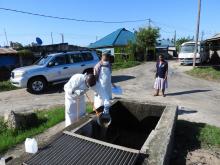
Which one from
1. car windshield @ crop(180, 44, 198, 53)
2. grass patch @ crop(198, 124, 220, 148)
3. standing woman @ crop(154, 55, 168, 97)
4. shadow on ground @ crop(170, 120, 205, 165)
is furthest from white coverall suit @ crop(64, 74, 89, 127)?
car windshield @ crop(180, 44, 198, 53)

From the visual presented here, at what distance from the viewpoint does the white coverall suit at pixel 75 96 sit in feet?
16.1

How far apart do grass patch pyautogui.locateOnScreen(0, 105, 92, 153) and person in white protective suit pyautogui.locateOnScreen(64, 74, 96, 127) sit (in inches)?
59.3

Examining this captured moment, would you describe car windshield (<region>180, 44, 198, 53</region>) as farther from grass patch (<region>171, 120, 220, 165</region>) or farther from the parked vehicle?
grass patch (<region>171, 120, 220, 165</region>)

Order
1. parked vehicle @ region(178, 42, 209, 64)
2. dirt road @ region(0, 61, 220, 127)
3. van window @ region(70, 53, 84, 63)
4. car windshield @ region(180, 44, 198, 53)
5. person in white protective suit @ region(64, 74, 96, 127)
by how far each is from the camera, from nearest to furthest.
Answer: person in white protective suit @ region(64, 74, 96, 127), dirt road @ region(0, 61, 220, 127), van window @ region(70, 53, 84, 63), parked vehicle @ region(178, 42, 209, 64), car windshield @ region(180, 44, 198, 53)

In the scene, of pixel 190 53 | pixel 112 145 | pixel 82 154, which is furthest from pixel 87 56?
pixel 190 53

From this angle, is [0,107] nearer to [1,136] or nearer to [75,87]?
[1,136]

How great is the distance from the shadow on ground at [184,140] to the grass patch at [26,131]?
312 cm

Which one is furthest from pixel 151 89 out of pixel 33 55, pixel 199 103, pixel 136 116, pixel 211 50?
pixel 211 50

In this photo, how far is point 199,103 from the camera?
9414 millimetres

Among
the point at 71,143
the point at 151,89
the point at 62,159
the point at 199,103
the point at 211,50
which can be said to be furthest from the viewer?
the point at 211,50

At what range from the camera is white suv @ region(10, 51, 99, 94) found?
12070 mm

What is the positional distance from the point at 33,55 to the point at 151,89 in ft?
47.8

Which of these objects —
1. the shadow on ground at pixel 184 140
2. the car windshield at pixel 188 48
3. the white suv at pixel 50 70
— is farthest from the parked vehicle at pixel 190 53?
the shadow on ground at pixel 184 140

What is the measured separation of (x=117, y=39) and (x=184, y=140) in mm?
34603
